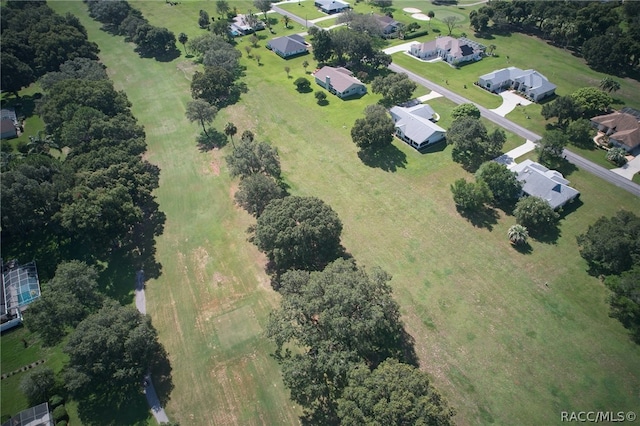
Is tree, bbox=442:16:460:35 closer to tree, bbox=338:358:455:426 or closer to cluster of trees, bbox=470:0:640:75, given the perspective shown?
cluster of trees, bbox=470:0:640:75

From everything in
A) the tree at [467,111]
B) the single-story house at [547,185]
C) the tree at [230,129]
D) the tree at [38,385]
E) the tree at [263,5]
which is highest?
the tree at [263,5]

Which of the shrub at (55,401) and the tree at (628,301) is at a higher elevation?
the tree at (628,301)

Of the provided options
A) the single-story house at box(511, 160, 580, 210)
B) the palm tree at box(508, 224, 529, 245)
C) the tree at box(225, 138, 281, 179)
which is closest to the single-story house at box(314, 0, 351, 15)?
the tree at box(225, 138, 281, 179)

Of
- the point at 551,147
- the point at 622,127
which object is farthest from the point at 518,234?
the point at 622,127

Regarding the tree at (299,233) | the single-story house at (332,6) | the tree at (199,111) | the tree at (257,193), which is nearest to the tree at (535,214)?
the tree at (299,233)

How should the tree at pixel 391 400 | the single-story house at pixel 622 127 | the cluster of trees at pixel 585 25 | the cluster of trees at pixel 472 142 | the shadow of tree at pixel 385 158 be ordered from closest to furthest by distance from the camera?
1. the tree at pixel 391 400
2. the cluster of trees at pixel 472 142
3. the single-story house at pixel 622 127
4. the shadow of tree at pixel 385 158
5. the cluster of trees at pixel 585 25

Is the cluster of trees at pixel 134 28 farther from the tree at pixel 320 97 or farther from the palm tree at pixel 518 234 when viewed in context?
the palm tree at pixel 518 234

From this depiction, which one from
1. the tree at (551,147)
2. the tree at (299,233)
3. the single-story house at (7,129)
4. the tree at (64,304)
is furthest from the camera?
the single-story house at (7,129)
